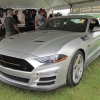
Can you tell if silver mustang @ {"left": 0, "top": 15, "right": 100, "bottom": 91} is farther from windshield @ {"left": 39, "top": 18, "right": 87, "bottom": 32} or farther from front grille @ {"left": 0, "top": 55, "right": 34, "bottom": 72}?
windshield @ {"left": 39, "top": 18, "right": 87, "bottom": 32}

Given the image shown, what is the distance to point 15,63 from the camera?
2430mm

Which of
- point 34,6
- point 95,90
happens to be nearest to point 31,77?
point 95,90

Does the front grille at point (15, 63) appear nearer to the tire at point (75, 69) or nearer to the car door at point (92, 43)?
the tire at point (75, 69)

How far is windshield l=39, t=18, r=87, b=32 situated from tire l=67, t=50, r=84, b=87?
33.9 inches

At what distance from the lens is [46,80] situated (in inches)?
93.1

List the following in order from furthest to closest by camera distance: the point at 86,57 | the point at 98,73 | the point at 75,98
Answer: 1. the point at 98,73
2. the point at 86,57
3. the point at 75,98

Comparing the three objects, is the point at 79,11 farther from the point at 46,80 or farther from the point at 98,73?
the point at 46,80

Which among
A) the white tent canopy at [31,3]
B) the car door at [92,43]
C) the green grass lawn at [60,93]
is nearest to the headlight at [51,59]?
the green grass lawn at [60,93]

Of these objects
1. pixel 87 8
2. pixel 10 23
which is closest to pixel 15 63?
pixel 10 23

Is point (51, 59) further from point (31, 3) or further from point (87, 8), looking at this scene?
point (31, 3)

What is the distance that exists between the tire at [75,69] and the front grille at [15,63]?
72cm

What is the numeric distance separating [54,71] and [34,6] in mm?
11208

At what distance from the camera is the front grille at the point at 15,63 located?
2333 mm

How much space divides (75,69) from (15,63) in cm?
114
